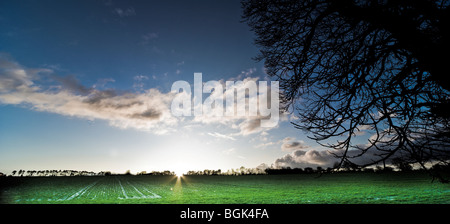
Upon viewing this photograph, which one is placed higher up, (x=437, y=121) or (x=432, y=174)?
(x=437, y=121)

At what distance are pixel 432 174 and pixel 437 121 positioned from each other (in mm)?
704

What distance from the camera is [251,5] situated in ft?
10.8
